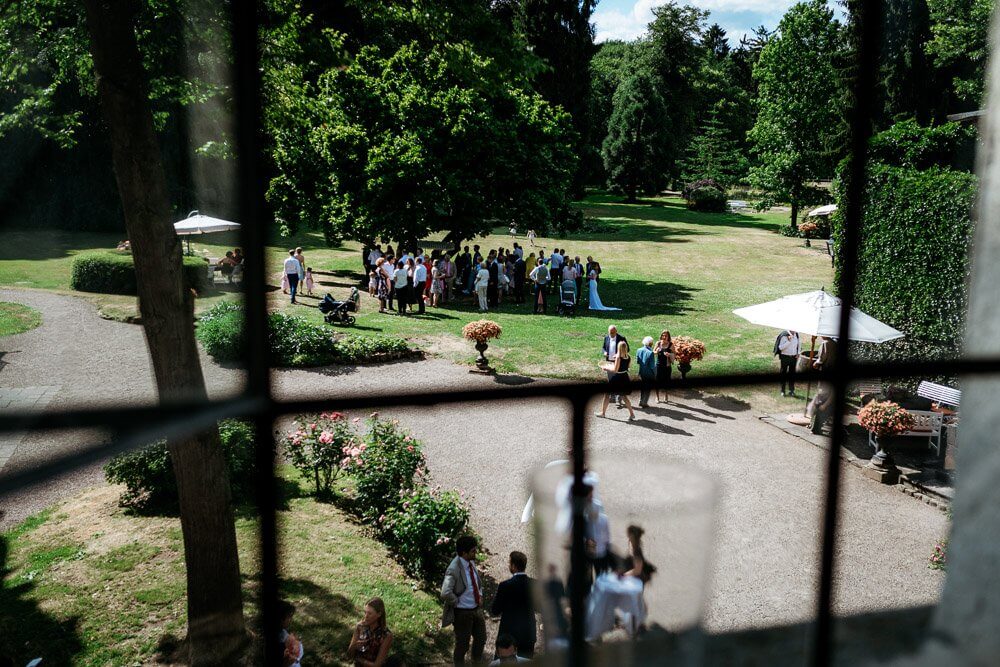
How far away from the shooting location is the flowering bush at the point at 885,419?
331 inches

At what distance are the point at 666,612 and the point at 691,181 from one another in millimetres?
37492

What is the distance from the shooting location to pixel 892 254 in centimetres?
948

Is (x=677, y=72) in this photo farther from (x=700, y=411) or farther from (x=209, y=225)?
(x=209, y=225)

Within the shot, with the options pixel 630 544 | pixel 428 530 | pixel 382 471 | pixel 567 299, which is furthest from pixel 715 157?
pixel 630 544

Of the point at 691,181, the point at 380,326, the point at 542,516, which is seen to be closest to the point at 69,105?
the point at 542,516

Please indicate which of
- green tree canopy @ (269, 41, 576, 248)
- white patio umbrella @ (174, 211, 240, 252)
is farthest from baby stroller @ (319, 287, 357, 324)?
white patio umbrella @ (174, 211, 240, 252)

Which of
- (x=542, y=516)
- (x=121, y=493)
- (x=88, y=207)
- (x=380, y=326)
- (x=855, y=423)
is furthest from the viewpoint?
(x=380, y=326)

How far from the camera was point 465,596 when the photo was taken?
5191 millimetres

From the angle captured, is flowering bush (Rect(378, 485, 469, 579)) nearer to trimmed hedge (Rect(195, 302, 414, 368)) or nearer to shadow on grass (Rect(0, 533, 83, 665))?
shadow on grass (Rect(0, 533, 83, 665))

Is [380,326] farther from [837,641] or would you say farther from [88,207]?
[837,641]

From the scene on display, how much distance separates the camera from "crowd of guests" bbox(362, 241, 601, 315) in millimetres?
16547

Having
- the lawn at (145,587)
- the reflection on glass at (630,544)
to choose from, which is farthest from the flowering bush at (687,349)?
the reflection on glass at (630,544)

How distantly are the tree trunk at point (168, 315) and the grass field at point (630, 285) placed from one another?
11.9 inches

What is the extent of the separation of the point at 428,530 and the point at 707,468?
2.44 metres
